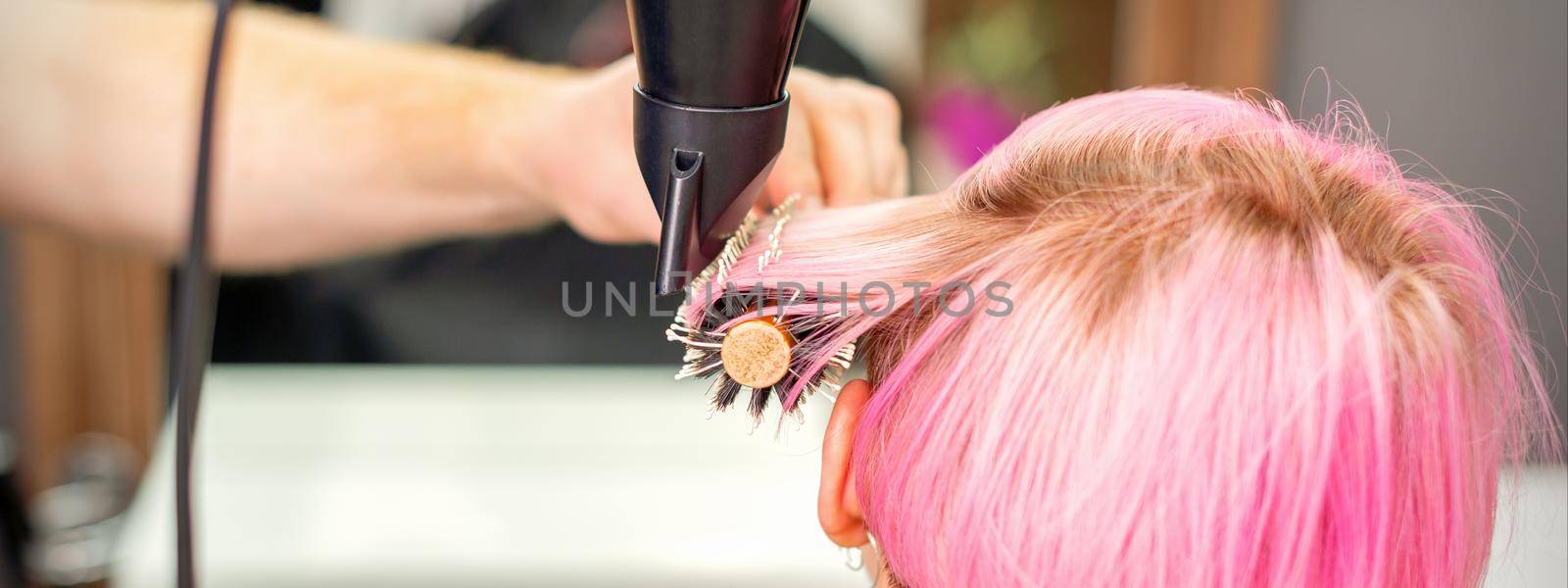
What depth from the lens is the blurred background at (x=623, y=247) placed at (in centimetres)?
100

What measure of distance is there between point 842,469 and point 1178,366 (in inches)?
6.5

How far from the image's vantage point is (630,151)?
67 centimetres

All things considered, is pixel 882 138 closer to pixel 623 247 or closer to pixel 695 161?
pixel 695 161

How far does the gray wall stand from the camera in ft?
3.11

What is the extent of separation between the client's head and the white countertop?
46 centimetres

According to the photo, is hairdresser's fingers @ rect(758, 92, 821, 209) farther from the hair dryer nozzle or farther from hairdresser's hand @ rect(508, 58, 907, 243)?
the hair dryer nozzle

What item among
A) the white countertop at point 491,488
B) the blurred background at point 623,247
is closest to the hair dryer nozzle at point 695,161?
the white countertop at point 491,488

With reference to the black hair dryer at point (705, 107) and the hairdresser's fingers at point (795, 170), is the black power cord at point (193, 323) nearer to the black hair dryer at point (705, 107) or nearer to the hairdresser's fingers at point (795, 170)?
the black hair dryer at point (705, 107)

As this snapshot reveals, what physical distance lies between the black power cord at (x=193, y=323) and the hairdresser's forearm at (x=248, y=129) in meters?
0.43

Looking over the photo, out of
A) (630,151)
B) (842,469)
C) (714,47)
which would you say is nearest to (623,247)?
(630,151)

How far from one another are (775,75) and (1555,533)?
0.75 m

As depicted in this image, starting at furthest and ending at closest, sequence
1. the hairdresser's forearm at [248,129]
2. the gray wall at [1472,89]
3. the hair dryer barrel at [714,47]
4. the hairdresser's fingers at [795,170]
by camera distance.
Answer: the gray wall at [1472,89]
the hairdresser's forearm at [248,129]
the hairdresser's fingers at [795,170]
the hair dryer barrel at [714,47]

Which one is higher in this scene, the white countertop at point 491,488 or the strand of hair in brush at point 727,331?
the strand of hair in brush at point 727,331

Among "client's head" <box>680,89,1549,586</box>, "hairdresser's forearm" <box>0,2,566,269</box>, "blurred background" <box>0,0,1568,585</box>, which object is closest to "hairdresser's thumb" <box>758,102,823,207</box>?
"client's head" <box>680,89,1549,586</box>
